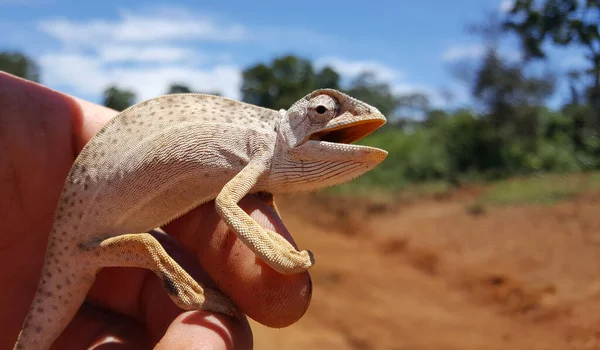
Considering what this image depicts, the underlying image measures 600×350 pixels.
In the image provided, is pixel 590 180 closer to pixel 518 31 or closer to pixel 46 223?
pixel 518 31

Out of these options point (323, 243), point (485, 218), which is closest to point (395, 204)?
point (485, 218)

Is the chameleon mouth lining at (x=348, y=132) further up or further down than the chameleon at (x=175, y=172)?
further up

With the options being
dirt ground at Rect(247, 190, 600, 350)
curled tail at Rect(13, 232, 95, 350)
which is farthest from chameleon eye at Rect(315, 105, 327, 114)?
dirt ground at Rect(247, 190, 600, 350)

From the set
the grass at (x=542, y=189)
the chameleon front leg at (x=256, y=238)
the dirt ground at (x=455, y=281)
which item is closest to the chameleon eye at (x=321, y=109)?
the chameleon front leg at (x=256, y=238)

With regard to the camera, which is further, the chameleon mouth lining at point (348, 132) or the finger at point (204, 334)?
the chameleon mouth lining at point (348, 132)

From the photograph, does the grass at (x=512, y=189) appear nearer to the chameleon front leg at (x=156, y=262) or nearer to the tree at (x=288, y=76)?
the tree at (x=288, y=76)

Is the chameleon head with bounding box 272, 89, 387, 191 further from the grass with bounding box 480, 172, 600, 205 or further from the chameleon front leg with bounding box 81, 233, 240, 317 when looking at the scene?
the grass with bounding box 480, 172, 600, 205

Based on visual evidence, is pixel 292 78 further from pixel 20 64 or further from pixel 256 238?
pixel 256 238
